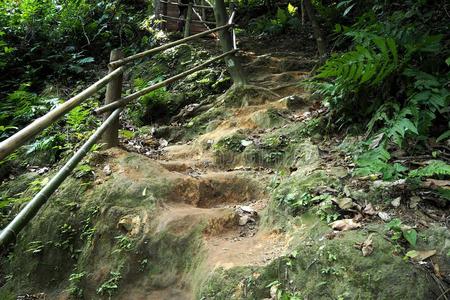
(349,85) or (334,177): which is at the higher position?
(349,85)

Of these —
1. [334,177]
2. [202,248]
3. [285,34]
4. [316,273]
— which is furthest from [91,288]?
[285,34]

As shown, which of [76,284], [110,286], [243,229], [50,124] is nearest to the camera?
[50,124]

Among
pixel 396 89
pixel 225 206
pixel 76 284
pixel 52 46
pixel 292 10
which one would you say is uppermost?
pixel 52 46

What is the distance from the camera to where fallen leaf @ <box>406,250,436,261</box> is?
2.20m

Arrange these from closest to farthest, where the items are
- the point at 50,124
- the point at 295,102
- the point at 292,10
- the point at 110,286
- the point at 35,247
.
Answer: the point at 50,124, the point at 110,286, the point at 35,247, the point at 295,102, the point at 292,10

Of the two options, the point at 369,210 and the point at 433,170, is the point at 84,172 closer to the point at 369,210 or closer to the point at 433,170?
the point at 369,210

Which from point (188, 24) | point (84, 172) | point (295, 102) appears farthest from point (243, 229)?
point (188, 24)

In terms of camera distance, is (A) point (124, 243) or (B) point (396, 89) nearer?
(A) point (124, 243)

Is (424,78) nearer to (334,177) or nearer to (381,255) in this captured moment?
(334,177)

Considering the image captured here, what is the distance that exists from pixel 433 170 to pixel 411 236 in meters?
0.55

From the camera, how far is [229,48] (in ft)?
20.9

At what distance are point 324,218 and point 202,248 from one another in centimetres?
97

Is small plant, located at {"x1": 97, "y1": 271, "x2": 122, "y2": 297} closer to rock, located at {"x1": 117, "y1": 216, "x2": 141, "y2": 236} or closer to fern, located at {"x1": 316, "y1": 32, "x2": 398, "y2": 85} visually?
rock, located at {"x1": 117, "y1": 216, "x2": 141, "y2": 236}

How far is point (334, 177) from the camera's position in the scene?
3.05m
